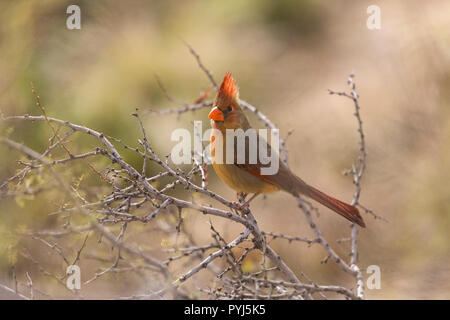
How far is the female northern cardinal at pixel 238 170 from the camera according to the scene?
2.15 m

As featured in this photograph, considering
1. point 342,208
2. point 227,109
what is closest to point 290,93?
point 227,109

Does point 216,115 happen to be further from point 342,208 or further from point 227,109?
point 342,208

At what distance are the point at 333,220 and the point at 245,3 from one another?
17.1 ft

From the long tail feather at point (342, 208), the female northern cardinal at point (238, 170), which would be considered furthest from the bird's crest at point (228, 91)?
the long tail feather at point (342, 208)

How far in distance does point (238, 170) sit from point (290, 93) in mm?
4757

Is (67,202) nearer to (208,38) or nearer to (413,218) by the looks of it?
(413,218)

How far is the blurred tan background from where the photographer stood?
3658 mm

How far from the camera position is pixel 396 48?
19.2 ft

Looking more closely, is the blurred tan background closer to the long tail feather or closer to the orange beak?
the orange beak

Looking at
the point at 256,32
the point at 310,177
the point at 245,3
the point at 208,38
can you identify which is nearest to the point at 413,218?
the point at 310,177

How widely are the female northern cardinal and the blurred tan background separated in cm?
26

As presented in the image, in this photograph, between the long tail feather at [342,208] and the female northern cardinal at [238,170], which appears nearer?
the long tail feather at [342,208]

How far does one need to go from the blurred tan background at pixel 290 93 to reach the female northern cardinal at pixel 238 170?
10.2 inches

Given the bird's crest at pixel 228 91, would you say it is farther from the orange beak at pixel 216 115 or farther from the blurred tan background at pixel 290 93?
the blurred tan background at pixel 290 93
